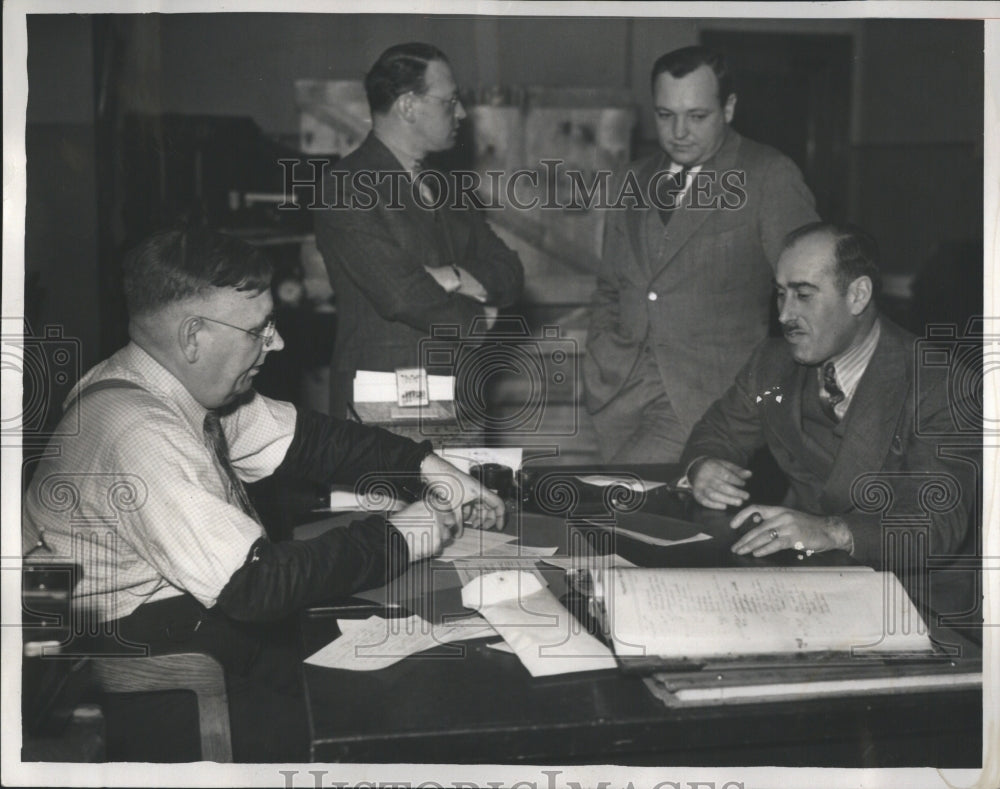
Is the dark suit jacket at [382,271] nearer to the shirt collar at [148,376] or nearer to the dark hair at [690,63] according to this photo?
the dark hair at [690,63]

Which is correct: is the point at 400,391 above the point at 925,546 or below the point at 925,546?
above

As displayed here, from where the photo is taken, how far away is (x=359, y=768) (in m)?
1.80

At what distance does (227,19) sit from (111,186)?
1.87 ft

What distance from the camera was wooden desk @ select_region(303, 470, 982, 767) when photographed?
1329 millimetres

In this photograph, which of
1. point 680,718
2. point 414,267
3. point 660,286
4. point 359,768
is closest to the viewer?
point 680,718

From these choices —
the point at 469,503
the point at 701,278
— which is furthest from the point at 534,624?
the point at 701,278

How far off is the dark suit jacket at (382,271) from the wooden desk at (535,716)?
1620 millimetres

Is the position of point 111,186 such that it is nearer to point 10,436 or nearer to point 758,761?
point 10,436

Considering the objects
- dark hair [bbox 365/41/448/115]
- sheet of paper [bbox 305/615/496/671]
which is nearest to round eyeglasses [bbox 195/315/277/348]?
sheet of paper [bbox 305/615/496/671]

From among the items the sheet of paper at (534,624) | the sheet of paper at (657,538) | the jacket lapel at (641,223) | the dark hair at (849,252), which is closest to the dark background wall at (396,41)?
the dark hair at (849,252)

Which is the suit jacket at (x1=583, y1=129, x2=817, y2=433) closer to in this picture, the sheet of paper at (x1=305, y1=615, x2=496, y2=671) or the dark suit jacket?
the dark suit jacket

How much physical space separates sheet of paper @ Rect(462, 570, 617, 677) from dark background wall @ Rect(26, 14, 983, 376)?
3.96 feet

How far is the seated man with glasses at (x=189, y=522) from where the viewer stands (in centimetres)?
175

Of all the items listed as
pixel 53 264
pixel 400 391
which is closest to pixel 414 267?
pixel 400 391
